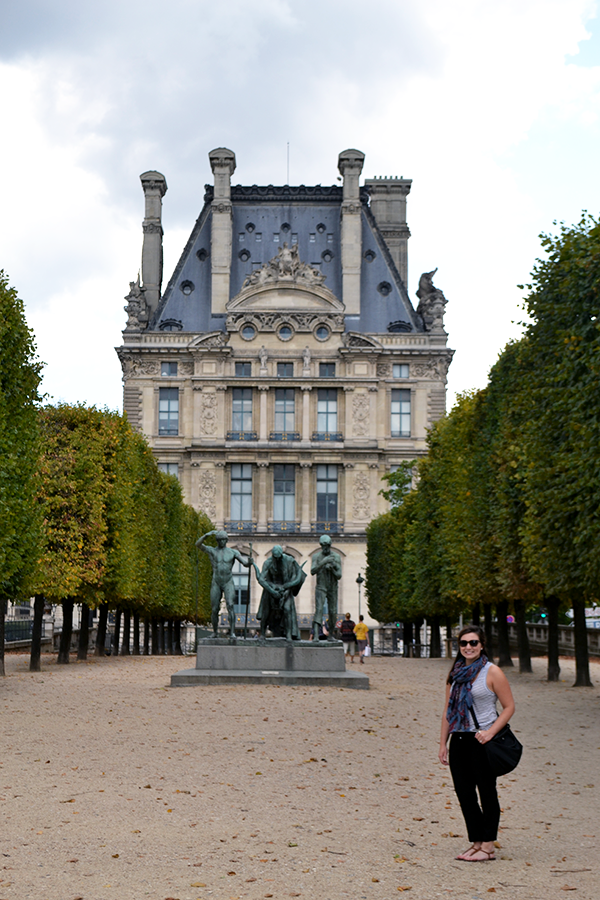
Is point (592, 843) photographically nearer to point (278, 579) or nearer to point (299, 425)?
point (278, 579)

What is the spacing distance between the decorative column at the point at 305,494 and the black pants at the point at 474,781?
62.4 m

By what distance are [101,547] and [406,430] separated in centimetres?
4217

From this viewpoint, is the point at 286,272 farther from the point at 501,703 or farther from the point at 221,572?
the point at 501,703

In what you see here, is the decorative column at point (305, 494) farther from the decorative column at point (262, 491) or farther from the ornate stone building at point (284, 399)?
the decorative column at point (262, 491)

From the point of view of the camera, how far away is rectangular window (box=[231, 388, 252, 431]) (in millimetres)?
70875

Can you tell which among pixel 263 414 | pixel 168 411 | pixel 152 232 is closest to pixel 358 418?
pixel 263 414

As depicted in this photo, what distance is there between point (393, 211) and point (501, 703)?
7663 centimetres

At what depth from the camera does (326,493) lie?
7088 centimetres

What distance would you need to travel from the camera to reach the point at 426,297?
73625 mm

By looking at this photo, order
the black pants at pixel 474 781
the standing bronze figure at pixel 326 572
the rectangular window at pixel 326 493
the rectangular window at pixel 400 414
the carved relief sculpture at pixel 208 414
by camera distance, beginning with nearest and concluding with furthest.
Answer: the black pants at pixel 474 781 → the standing bronze figure at pixel 326 572 → the carved relief sculpture at pixel 208 414 → the rectangular window at pixel 326 493 → the rectangular window at pixel 400 414

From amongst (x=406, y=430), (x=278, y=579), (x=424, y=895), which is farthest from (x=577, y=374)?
(x=406, y=430)

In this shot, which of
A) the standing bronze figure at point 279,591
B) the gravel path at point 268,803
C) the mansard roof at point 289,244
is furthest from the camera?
the mansard roof at point 289,244

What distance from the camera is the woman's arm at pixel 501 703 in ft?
23.4

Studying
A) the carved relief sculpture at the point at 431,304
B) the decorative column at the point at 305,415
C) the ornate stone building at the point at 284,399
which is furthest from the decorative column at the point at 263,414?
the carved relief sculpture at the point at 431,304
